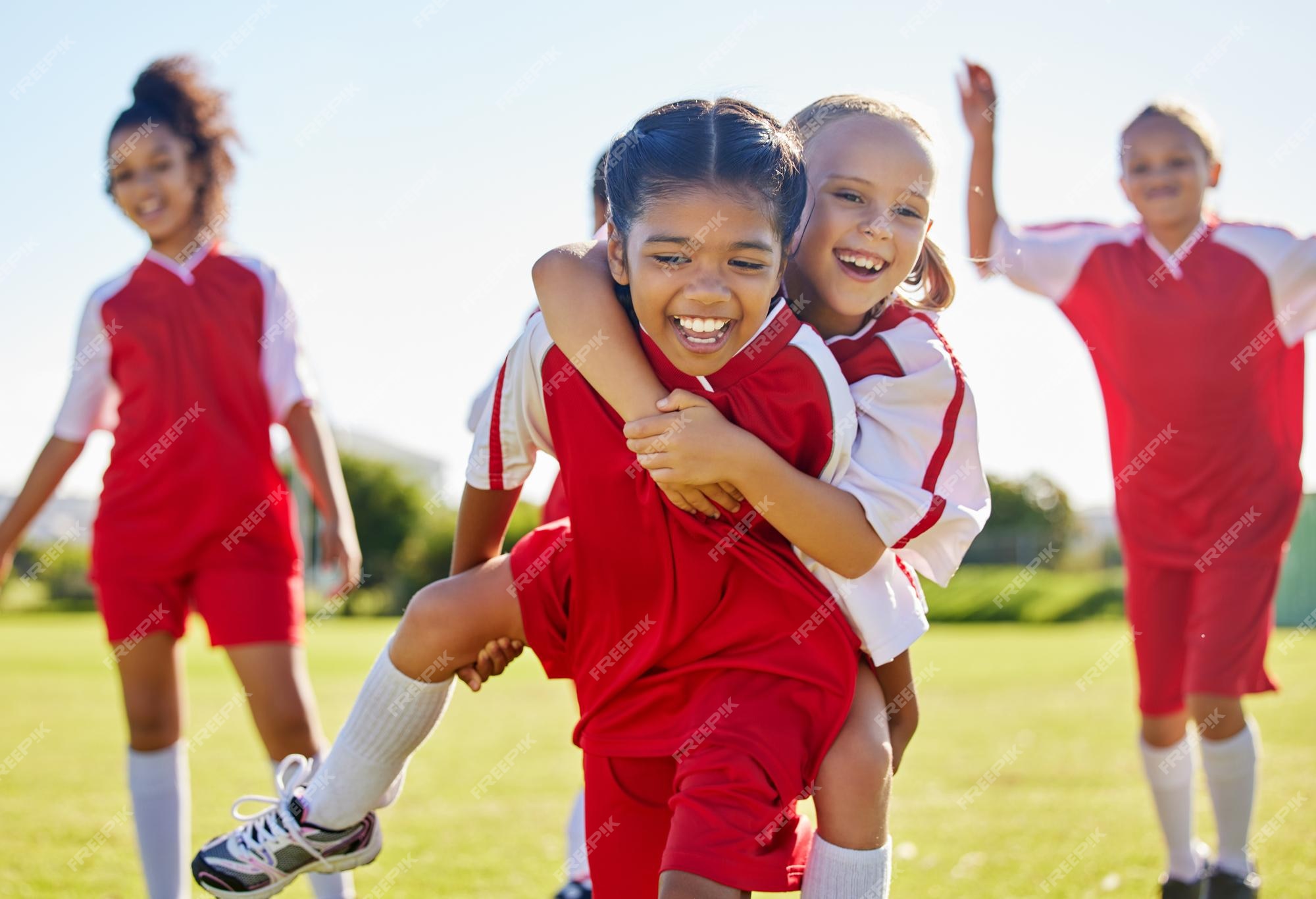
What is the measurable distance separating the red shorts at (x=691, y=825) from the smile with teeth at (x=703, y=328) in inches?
25.6

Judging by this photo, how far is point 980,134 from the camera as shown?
11.7 ft

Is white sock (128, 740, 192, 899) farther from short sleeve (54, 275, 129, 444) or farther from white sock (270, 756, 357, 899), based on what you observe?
short sleeve (54, 275, 129, 444)

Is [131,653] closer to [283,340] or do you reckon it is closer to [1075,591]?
[283,340]

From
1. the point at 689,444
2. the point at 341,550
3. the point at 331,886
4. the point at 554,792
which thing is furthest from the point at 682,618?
the point at 554,792

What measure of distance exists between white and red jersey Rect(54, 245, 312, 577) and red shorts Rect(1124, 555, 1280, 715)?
2538mm

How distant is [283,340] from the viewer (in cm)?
345

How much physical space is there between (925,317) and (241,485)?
6.51 feet

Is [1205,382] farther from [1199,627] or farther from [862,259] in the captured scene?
[862,259]

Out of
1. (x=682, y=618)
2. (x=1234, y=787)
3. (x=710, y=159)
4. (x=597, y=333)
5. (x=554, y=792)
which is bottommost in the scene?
(x=554, y=792)

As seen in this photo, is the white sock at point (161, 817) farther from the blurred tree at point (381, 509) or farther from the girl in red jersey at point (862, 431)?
the blurred tree at point (381, 509)

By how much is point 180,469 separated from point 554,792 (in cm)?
307

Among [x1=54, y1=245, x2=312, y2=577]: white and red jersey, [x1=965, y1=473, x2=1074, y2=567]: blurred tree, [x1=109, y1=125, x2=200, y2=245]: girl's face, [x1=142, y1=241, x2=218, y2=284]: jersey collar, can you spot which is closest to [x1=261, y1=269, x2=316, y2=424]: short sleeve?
[x1=54, y1=245, x2=312, y2=577]: white and red jersey

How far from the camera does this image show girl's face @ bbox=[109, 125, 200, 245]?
11.4ft

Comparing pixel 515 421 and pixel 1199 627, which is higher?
pixel 515 421
